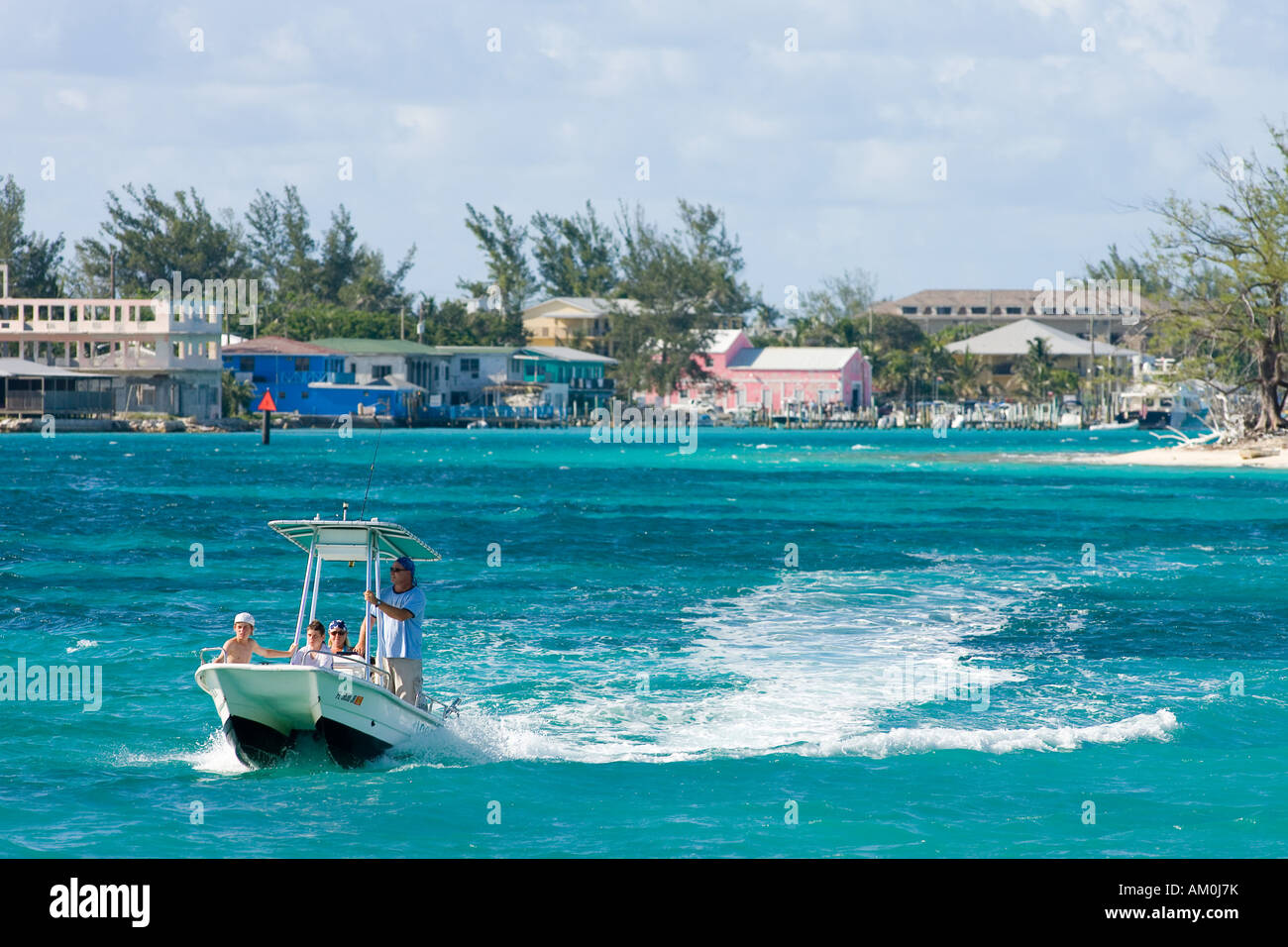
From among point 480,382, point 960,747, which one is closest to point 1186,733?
point 960,747

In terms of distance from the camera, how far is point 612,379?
169625mm

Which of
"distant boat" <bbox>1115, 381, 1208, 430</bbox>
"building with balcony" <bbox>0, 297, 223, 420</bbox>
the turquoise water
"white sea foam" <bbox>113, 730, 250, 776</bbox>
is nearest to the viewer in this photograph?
the turquoise water

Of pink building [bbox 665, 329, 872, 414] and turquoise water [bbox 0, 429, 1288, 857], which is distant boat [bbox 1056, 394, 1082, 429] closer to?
pink building [bbox 665, 329, 872, 414]

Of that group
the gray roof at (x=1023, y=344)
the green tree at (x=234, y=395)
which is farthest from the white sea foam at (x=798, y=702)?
the gray roof at (x=1023, y=344)

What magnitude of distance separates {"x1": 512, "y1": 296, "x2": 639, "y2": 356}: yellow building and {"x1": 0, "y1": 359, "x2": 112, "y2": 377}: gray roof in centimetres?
6384

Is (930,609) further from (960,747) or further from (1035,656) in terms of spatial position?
(960,747)

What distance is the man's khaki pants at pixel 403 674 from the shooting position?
15.9m

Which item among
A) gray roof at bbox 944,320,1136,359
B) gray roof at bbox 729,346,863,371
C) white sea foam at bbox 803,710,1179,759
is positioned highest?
gray roof at bbox 944,320,1136,359

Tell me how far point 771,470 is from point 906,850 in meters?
70.1

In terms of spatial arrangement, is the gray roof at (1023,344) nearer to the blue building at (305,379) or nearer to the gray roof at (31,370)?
the blue building at (305,379)

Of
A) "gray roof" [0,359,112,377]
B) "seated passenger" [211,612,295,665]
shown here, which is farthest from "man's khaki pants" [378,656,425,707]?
"gray roof" [0,359,112,377]

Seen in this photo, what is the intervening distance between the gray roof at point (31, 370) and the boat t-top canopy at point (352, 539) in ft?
347

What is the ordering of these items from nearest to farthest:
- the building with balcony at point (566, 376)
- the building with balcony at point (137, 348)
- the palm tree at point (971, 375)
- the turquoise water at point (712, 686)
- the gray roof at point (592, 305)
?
1. the turquoise water at point (712, 686)
2. the building with balcony at point (137, 348)
3. the building with balcony at point (566, 376)
4. the palm tree at point (971, 375)
5. the gray roof at point (592, 305)

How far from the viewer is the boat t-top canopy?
52.7 feet
